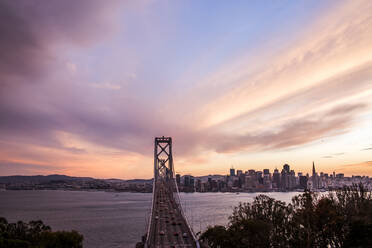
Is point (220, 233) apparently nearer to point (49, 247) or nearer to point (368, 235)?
point (368, 235)

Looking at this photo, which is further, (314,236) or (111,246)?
(111,246)

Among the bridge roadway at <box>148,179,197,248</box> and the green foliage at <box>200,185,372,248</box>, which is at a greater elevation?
the green foliage at <box>200,185,372,248</box>

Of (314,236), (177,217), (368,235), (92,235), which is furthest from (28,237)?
(368,235)

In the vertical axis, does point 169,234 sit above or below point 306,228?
below

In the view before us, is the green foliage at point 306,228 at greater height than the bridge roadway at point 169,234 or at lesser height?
greater

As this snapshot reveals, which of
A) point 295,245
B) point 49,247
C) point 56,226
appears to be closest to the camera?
point 49,247

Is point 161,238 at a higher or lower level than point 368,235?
lower

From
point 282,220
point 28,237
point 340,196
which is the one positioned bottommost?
point 28,237

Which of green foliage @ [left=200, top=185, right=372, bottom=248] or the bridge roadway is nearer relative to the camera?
green foliage @ [left=200, top=185, right=372, bottom=248]

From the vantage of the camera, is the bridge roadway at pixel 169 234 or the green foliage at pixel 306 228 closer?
the green foliage at pixel 306 228

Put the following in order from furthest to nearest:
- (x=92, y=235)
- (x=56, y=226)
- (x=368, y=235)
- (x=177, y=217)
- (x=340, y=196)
Result: (x=56, y=226) < (x=92, y=235) < (x=177, y=217) < (x=340, y=196) < (x=368, y=235)

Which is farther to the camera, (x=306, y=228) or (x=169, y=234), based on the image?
(x=169, y=234)
